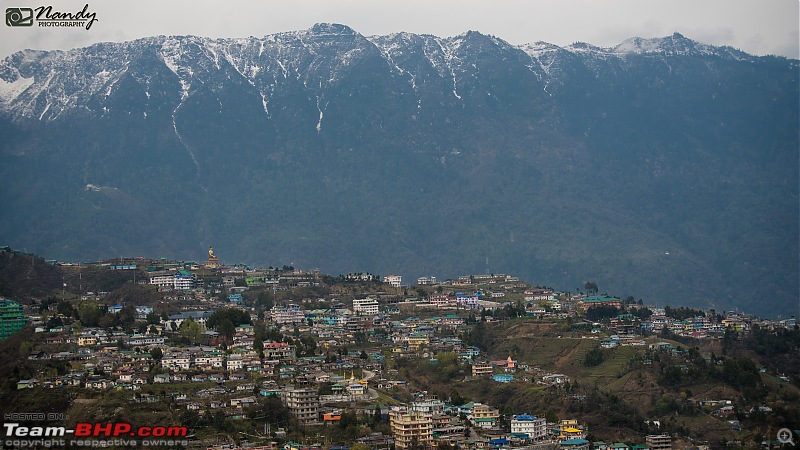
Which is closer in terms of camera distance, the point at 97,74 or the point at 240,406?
the point at 240,406

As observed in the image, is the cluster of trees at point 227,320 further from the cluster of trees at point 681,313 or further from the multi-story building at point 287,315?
the cluster of trees at point 681,313

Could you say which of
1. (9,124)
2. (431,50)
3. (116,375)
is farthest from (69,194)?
(116,375)

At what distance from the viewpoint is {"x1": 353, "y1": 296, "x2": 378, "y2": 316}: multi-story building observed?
369ft

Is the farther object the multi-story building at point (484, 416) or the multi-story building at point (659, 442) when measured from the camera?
the multi-story building at point (484, 416)

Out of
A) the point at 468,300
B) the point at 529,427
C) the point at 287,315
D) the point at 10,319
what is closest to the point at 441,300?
the point at 468,300

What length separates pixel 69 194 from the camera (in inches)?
6535

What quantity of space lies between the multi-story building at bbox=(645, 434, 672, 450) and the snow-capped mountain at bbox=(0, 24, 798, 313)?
6811 cm

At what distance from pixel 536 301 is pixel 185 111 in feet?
249

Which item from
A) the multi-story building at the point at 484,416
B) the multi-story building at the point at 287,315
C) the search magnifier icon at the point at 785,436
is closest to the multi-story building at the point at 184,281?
the multi-story building at the point at 287,315

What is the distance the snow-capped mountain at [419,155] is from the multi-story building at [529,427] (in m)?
69.4

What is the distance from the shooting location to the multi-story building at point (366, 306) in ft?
369

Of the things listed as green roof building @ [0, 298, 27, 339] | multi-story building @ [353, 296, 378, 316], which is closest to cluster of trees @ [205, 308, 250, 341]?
green roof building @ [0, 298, 27, 339]

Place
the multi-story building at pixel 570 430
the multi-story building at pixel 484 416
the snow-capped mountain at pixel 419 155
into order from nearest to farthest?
the multi-story building at pixel 570 430 < the multi-story building at pixel 484 416 < the snow-capped mountain at pixel 419 155

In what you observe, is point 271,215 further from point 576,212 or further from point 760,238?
point 760,238
